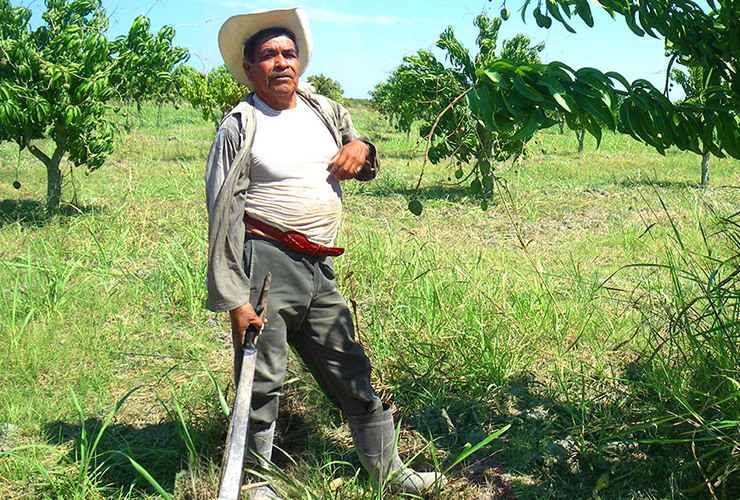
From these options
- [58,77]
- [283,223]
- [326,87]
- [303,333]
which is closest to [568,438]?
[303,333]

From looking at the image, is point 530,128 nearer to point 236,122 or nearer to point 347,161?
point 347,161

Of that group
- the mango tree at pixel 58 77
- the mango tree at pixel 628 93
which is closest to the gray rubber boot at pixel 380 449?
the mango tree at pixel 628 93

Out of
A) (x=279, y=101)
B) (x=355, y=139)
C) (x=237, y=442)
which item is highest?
(x=279, y=101)

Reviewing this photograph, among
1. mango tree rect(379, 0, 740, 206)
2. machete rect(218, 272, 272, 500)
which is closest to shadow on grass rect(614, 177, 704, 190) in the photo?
mango tree rect(379, 0, 740, 206)

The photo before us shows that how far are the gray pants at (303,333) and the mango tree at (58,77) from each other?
5767 millimetres

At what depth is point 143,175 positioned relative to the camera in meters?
11.3

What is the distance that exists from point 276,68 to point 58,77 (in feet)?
19.6

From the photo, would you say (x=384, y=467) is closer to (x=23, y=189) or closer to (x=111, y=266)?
(x=111, y=266)

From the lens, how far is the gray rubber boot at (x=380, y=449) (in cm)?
249

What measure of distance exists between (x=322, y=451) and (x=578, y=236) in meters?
5.51

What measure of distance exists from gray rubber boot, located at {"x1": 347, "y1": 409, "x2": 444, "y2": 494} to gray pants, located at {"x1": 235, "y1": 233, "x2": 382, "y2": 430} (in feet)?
0.13

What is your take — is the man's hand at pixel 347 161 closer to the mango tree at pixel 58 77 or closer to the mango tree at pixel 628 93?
the mango tree at pixel 628 93

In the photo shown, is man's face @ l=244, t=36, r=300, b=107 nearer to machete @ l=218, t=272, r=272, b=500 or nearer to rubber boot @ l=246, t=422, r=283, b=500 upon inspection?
machete @ l=218, t=272, r=272, b=500

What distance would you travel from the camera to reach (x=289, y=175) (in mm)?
2285
